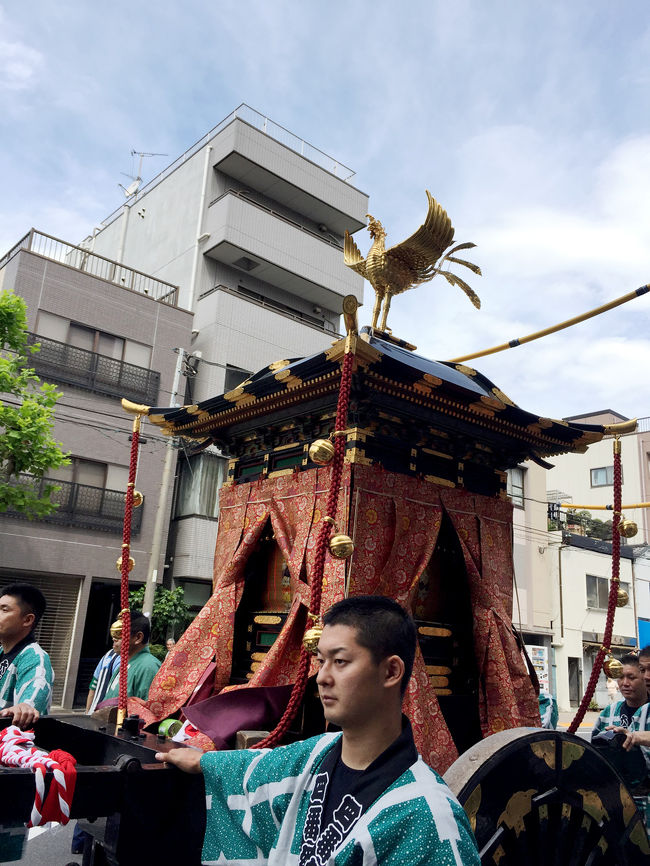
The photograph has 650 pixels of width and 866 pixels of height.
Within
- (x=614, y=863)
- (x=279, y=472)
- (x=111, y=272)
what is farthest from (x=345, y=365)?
(x=111, y=272)

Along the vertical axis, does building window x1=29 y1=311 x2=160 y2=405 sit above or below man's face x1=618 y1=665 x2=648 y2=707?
above

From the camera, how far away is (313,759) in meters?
2.17

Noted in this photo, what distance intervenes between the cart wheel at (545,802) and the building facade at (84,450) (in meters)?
13.3

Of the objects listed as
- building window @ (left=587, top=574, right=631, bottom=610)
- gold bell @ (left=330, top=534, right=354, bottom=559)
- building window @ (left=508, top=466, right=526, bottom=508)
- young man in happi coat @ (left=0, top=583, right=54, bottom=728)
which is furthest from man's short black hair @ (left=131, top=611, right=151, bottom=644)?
building window @ (left=587, top=574, right=631, bottom=610)

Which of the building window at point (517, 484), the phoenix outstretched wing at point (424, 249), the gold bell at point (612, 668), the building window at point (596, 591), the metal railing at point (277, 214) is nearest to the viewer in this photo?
the gold bell at point (612, 668)

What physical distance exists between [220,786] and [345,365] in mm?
2106

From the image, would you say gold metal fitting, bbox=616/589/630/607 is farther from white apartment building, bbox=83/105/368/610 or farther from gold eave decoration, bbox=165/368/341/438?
white apartment building, bbox=83/105/368/610

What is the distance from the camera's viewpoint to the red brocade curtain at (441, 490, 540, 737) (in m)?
4.71

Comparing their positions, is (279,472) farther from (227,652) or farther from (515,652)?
(515,652)

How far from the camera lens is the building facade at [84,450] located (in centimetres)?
1548

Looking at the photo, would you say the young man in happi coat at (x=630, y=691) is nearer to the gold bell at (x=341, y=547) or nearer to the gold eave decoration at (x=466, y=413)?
the gold eave decoration at (x=466, y=413)

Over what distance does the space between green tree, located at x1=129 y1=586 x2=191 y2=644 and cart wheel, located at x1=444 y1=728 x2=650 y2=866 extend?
13.7m

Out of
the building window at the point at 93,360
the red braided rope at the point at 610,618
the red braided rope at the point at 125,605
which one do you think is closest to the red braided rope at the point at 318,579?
the red braided rope at the point at 125,605

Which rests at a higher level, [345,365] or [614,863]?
[345,365]
